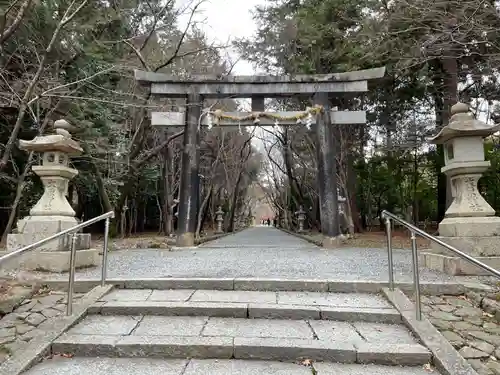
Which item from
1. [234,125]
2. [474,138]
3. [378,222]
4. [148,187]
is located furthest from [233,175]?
[474,138]

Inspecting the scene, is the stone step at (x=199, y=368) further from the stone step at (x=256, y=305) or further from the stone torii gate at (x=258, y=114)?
the stone torii gate at (x=258, y=114)

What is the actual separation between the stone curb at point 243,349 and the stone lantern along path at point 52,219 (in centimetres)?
211

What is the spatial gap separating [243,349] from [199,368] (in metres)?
0.35

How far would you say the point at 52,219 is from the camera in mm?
A: 4738

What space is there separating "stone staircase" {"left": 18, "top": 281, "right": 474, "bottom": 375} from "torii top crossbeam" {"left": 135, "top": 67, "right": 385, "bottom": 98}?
6054 mm

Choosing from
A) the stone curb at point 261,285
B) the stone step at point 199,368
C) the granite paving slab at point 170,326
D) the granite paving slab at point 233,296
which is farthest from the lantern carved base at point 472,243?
the granite paving slab at point 170,326

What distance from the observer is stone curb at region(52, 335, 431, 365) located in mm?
2599

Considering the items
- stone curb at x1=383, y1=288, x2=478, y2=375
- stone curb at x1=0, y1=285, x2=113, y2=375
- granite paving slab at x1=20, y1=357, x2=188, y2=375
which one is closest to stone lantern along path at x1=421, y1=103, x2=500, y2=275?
stone curb at x1=383, y1=288, x2=478, y2=375

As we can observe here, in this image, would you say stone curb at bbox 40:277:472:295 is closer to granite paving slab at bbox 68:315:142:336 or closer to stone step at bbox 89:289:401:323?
stone step at bbox 89:289:401:323

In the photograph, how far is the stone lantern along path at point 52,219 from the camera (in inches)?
179

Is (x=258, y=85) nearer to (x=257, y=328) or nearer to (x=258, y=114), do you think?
(x=258, y=114)

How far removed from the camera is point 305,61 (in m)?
11.8

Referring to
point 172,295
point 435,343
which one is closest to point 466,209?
point 435,343

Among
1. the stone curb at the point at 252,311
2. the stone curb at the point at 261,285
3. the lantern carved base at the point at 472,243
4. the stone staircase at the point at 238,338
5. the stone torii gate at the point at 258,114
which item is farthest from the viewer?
the stone torii gate at the point at 258,114
